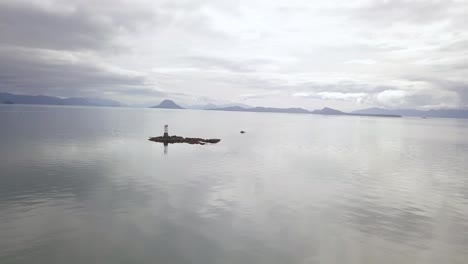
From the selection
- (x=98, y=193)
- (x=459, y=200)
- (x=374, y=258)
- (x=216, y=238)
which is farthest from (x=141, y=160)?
(x=459, y=200)

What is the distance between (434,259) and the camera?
19938 millimetres

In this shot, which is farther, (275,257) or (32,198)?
(32,198)

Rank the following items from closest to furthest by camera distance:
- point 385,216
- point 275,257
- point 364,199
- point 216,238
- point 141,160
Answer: point 275,257, point 216,238, point 385,216, point 364,199, point 141,160

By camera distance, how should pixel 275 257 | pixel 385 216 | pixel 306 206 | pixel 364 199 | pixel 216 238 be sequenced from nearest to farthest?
pixel 275 257, pixel 216 238, pixel 385 216, pixel 306 206, pixel 364 199

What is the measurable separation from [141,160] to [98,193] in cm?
2130

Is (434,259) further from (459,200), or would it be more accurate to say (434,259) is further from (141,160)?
(141,160)

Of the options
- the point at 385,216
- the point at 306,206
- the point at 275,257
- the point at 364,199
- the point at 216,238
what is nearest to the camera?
the point at 275,257

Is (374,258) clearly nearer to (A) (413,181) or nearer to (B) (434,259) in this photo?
(B) (434,259)

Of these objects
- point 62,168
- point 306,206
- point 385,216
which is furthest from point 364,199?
point 62,168

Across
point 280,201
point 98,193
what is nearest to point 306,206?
point 280,201

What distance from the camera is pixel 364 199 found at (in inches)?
1299

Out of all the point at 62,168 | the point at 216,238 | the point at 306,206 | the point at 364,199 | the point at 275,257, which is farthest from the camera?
the point at 62,168

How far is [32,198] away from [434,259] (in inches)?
1334

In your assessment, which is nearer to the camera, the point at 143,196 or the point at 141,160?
the point at 143,196
